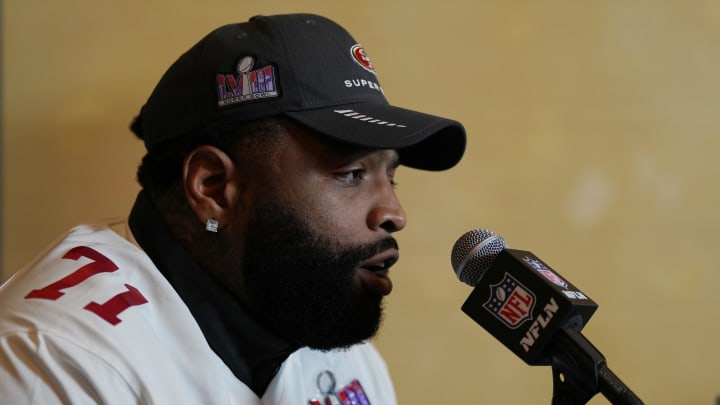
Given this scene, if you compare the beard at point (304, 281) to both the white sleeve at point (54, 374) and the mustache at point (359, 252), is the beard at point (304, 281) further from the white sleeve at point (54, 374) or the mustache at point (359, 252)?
the white sleeve at point (54, 374)

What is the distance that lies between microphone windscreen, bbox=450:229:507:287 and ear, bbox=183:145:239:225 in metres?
0.36

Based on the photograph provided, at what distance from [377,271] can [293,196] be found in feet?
0.55

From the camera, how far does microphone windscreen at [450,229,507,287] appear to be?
1017mm

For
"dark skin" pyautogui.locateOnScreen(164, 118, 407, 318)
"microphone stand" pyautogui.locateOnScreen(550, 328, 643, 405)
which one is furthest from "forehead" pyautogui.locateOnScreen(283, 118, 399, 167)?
"microphone stand" pyautogui.locateOnScreen(550, 328, 643, 405)

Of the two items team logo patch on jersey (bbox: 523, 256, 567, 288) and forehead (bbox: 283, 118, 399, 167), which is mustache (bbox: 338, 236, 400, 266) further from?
team logo patch on jersey (bbox: 523, 256, 567, 288)

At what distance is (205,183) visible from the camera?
1.22 meters

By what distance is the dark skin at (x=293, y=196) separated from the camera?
1.18 m

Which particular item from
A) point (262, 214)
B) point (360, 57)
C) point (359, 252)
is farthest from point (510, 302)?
point (360, 57)

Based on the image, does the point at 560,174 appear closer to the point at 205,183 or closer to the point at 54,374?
the point at 205,183

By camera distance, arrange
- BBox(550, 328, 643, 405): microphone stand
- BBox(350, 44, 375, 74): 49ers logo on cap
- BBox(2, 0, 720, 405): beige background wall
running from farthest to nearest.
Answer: BBox(2, 0, 720, 405): beige background wall, BBox(350, 44, 375, 74): 49ers logo on cap, BBox(550, 328, 643, 405): microphone stand

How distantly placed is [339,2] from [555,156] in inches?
25.3

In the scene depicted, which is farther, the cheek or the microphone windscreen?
the cheek

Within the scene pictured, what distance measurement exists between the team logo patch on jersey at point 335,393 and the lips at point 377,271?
0.80 feet

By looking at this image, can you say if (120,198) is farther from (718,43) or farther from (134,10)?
(718,43)
